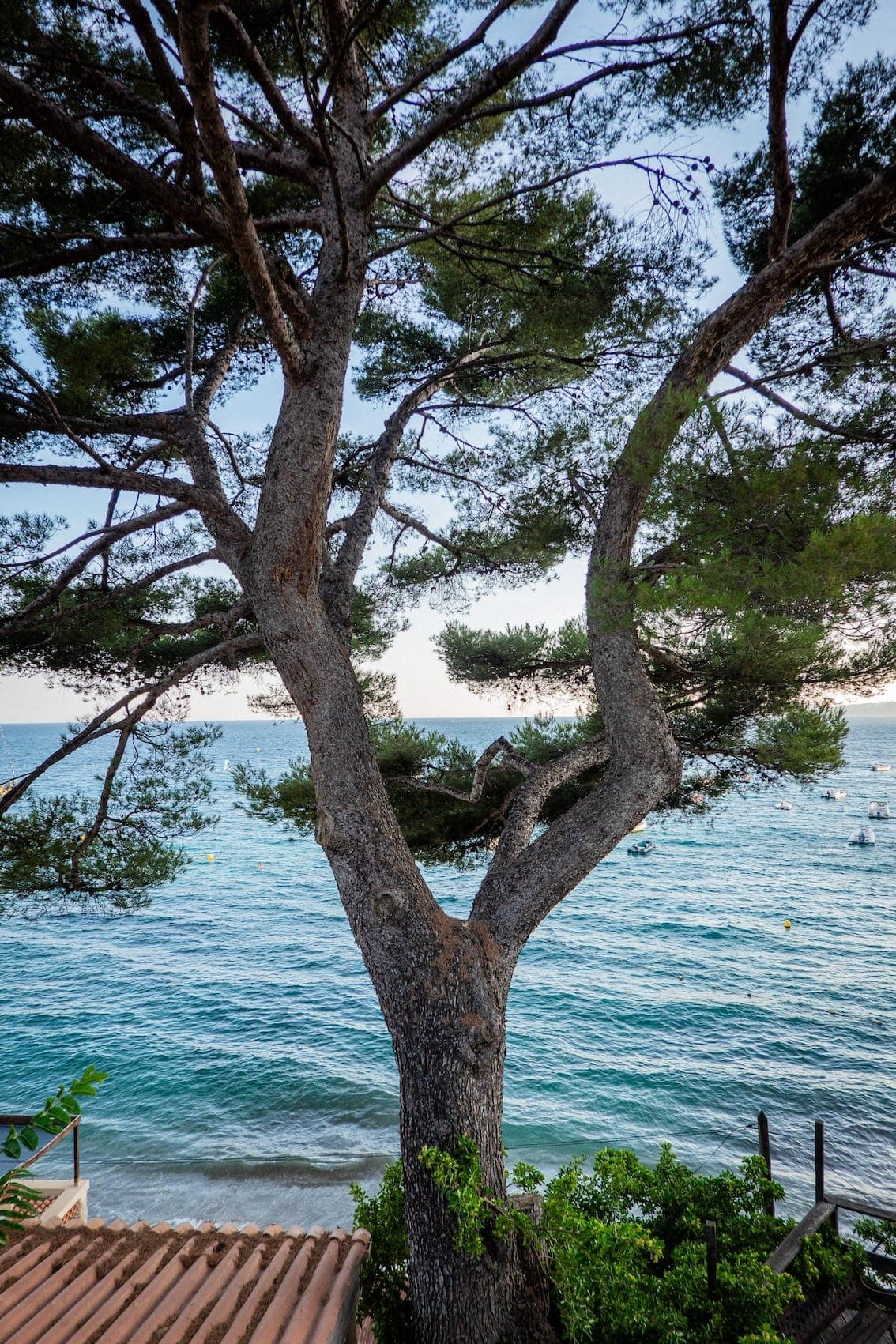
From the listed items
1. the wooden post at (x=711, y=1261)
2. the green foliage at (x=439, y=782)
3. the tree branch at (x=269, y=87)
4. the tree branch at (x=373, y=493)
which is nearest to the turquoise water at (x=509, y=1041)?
the green foliage at (x=439, y=782)

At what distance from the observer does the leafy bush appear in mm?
2389

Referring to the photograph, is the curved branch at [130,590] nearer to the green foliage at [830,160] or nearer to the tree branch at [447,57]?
the tree branch at [447,57]

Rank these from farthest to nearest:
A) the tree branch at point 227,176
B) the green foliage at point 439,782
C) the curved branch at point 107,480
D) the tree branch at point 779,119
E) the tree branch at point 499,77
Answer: the green foliage at point 439,782
the curved branch at point 107,480
the tree branch at point 779,119
the tree branch at point 499,77
the tree branch at point 227,176

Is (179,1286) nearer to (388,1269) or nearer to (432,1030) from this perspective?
(388,1269)

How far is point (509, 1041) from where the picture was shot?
1131 centimetres

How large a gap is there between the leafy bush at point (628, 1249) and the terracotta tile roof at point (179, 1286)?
10.9 inches

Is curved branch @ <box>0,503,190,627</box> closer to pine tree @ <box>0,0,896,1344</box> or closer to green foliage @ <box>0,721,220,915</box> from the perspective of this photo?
pine tree @ <box>0,0,896,1344</box>

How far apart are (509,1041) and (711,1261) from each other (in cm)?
933

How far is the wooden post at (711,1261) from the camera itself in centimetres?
275

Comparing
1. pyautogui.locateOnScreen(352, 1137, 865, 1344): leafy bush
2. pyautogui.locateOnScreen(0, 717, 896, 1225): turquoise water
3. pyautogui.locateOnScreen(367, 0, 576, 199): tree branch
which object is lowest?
pyautogui.locateOnScreen(0, 717, 896, 1225): turquoise water

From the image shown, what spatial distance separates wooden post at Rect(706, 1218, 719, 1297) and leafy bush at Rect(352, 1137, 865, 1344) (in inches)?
→ 0.7

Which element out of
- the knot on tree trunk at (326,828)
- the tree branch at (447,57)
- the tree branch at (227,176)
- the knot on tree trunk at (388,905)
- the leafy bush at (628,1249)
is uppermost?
the tree branch at (447,57)

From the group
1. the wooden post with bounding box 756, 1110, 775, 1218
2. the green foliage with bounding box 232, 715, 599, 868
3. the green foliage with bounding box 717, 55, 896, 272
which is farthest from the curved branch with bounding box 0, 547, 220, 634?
the wooden post with bounding box 756, 1110, 775, 1218

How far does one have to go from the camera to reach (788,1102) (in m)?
9.70
